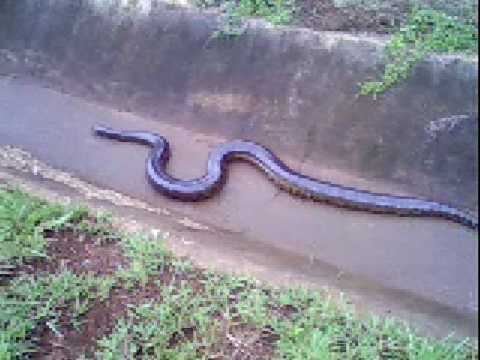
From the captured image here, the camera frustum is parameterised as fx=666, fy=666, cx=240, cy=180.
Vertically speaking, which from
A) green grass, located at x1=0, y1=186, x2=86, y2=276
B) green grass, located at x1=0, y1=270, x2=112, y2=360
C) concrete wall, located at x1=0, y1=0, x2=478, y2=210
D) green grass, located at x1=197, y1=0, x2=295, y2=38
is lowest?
green grass, located at x1=0, y1=270, x2=112, y2=360

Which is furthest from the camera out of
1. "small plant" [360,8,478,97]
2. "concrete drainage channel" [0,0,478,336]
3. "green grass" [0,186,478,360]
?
"small plant" [360,8,478,97]

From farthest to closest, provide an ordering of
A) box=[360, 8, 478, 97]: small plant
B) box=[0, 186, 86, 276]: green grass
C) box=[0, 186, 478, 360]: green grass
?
box=[360, 8, 478, 97]: small plant
box=[0, 186, 86, 276]: green grass
box=[0, 186, 478, 360]: green grass

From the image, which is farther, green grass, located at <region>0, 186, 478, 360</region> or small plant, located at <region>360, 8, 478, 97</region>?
small plant, located at <region>360, 8, 478, 97</region>

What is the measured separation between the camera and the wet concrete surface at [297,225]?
527cm

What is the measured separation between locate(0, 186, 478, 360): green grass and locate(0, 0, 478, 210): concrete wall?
210 centimetres

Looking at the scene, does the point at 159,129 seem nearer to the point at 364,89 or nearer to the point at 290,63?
the point at 290,63

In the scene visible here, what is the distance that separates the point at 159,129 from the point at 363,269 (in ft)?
10.0

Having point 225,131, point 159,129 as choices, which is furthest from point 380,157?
point 159,129

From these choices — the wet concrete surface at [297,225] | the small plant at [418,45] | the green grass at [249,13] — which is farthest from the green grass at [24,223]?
the small plant at [418,45]

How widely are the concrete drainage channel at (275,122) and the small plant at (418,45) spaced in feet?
0.38

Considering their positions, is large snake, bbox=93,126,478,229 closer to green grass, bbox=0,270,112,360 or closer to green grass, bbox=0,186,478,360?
green grass, bbox=0,186,478,360

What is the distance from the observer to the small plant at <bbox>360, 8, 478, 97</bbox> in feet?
21.1

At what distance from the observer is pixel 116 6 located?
26.7 ft

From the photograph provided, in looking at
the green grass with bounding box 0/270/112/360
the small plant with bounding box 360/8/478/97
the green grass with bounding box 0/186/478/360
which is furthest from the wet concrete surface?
the green grass with bounding box 0/270/112/360
